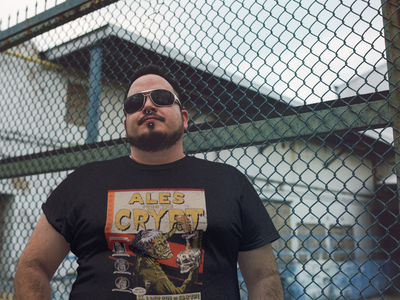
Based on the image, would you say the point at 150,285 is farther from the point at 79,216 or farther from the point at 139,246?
the point at 79,216

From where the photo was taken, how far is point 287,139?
Result: 1752 millimetres

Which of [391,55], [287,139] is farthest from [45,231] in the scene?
[391,55]

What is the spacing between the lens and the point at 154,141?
154 centimetres

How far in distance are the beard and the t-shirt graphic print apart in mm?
269

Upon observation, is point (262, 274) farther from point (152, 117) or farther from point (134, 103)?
point (134, 103)

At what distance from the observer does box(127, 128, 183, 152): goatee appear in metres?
1.54

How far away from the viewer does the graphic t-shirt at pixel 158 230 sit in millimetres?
1273

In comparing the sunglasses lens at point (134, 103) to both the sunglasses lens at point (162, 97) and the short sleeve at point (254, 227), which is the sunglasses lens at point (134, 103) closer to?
the sunglasses lens at point (162, 97)

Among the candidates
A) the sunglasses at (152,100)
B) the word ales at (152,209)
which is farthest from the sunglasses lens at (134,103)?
the word ales at (152,209)

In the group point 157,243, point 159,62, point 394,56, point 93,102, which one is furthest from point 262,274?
point 159,62

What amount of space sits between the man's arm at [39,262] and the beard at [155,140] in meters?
0.56

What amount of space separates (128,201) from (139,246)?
205 millimetres

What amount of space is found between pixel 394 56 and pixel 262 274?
3.98 ft

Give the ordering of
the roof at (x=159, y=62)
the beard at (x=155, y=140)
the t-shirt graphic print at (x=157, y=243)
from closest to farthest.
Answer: the t-shirt graphic print at (x=157, y=243) → the beard at (x=155, y=140) → the roof at (x=159, y=62)
